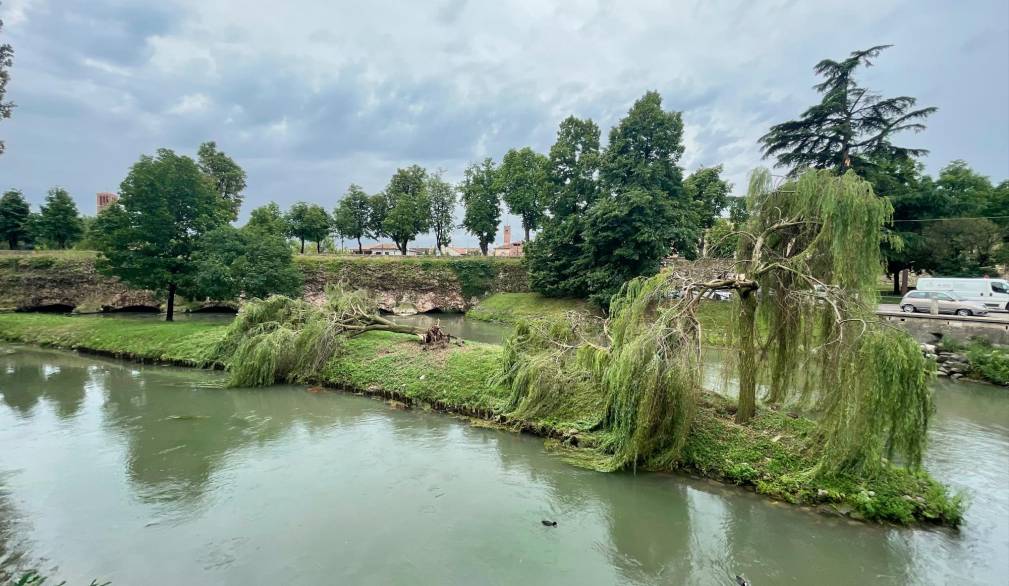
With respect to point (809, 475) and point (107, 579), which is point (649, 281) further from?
point (107, 579)

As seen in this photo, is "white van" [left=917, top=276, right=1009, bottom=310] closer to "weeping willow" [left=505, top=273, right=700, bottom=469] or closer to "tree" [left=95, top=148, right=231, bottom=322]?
"weeping willow" [left=505, top=273, right=700, bottom=469]

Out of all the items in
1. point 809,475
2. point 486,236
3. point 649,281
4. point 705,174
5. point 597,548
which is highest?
point 705,174

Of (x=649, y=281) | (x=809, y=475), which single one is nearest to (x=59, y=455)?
(x=649, y=281)

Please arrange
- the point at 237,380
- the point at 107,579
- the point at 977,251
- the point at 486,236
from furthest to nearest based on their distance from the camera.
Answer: the point at 486,236
the point at 977,251
the point at 237,380
the point at 107,579

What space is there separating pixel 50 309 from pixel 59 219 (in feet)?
43.5

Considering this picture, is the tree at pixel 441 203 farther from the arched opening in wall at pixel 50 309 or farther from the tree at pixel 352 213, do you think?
the arched opening in wall at pixel 50 309

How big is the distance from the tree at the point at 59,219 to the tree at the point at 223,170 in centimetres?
1181

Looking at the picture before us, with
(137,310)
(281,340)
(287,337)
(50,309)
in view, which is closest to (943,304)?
(287,337)

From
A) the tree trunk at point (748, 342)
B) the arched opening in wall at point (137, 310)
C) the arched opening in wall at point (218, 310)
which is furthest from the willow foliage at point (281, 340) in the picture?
the arched opening in wall at point (137, 310)

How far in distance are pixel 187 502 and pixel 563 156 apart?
3145 centimetres

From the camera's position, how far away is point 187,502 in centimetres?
794

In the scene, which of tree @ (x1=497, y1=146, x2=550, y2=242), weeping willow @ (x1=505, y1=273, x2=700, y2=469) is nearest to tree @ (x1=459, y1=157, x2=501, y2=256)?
tree @ (x1=497, y1=146, x2=550, y2=242)

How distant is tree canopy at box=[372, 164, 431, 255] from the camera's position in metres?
46.4

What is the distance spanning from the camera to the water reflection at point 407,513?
6.17 metres
